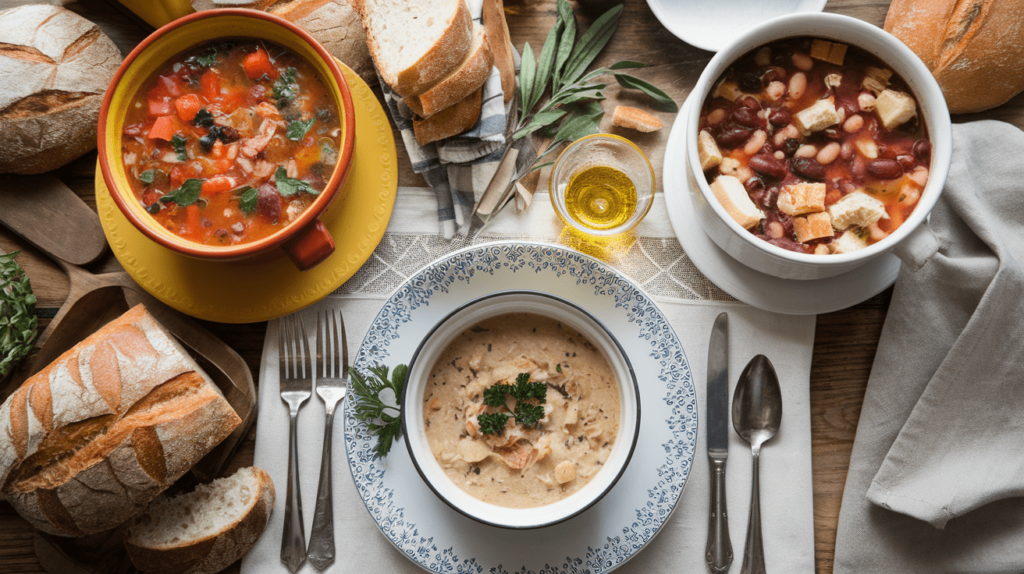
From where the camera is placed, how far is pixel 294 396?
2123 mm

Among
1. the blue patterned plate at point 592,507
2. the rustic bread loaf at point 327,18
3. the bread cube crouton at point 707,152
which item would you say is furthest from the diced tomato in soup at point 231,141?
the bread cube crouton at point 707,152

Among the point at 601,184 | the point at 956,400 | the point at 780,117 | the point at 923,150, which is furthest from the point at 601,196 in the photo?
the point at 956,400

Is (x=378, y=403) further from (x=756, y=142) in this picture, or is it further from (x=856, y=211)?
(x=856, y=211)

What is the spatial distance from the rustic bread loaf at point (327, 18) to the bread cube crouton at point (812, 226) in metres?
1.56

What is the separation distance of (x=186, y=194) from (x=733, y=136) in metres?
1.70

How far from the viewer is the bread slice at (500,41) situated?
6.72ft

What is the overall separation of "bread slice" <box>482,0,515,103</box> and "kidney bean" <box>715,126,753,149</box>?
736 mm

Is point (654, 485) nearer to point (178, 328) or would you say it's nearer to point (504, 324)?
point (504, 324)

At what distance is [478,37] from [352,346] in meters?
1.14

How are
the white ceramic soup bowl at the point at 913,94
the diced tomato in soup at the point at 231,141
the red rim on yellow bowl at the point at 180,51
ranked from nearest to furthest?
1. the white ceramic soup bowl at the point at 913,94
2. the red rim on yellow bowl at the point at 180,51
3. the diced tomato in soup at the point at 231,141

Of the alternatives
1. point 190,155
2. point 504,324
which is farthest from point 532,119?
point 190,155

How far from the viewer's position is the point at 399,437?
202 centimetres

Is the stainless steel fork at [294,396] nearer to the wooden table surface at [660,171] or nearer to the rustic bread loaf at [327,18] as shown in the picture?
the wooden table surface at [660,171]

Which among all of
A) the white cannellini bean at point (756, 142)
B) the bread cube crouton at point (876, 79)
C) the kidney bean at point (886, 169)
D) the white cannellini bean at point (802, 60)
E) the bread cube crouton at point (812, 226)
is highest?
the white cannellini bean at point (802, 60)
